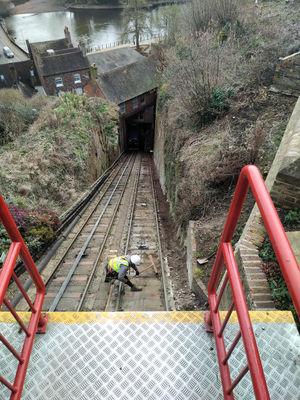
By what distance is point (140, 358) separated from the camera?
2.39 metres

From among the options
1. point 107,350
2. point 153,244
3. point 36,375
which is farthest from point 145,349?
point 153,244

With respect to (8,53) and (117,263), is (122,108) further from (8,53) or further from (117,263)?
(117,263)

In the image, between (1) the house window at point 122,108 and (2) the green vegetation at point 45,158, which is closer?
(2) the green vegetation at point 45,158

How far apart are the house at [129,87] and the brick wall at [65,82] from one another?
1.92m

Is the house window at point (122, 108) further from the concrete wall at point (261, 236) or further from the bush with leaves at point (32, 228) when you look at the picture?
the concrete wall at point (261, 236)

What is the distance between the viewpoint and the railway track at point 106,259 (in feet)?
21.3

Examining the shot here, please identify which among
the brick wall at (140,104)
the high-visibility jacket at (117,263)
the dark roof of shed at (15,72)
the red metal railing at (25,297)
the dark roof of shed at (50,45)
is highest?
the red metal railing at (25,297)

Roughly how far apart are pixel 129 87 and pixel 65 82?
7.80 m

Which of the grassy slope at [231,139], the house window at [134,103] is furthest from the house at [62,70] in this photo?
the grassy slope at [231,139]

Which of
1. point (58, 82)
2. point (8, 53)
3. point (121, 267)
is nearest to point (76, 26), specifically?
point (8, 53)

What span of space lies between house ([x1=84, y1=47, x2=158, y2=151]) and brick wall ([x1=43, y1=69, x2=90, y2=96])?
6.28 feet

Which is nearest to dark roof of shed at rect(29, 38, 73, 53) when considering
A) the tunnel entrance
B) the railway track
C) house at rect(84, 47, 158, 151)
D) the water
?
house at rect(84, 47, 158, 151)

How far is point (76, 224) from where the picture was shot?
35.1ft

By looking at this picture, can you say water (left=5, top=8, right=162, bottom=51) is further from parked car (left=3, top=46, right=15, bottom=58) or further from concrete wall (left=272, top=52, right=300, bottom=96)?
concrete wall (left=272, top=52, right=300, bottom=96)
